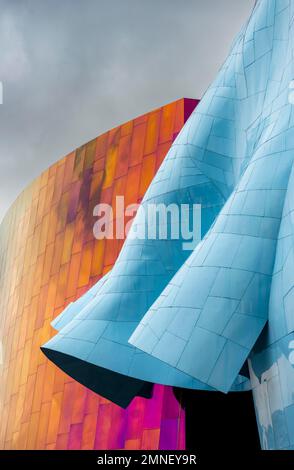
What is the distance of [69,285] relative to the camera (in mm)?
25000

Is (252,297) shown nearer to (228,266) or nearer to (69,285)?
(228,266)

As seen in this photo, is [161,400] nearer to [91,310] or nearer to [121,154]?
[91,310]

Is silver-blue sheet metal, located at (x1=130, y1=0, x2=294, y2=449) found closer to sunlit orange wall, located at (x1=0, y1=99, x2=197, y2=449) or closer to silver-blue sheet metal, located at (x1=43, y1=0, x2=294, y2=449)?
silver-blue sheet metal, located at (x1=43, y1=0, x2=294, y2=449)

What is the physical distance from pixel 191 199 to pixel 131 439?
23.0ft

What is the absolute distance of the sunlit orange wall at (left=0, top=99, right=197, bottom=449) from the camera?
20.3 m

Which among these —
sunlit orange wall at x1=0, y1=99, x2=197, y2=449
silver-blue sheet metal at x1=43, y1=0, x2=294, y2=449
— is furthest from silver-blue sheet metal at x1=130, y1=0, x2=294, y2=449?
sunlit orange wall at x1=0, y1=99, x2=197, y2=449

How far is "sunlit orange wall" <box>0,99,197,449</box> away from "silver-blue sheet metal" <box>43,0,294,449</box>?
4.23m

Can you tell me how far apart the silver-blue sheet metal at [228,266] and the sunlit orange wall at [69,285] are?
4228 millimetres

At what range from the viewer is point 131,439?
1973cm

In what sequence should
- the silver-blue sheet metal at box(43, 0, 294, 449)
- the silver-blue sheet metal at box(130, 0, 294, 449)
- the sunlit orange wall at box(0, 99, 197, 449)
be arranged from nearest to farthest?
1. the silver-blue sheet metal at box(130, 0, 294, 449)
2. the silver-blue sheet metal at box(43, 0, 294, 449)
3. the sunlit orange wall at box(0, 99, 197, 449)

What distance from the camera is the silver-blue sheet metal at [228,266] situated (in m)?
12.3

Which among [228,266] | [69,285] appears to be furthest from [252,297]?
[69,285]

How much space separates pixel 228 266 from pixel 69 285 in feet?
41.7

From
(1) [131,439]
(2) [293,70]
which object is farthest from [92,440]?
(2) [293,70]
